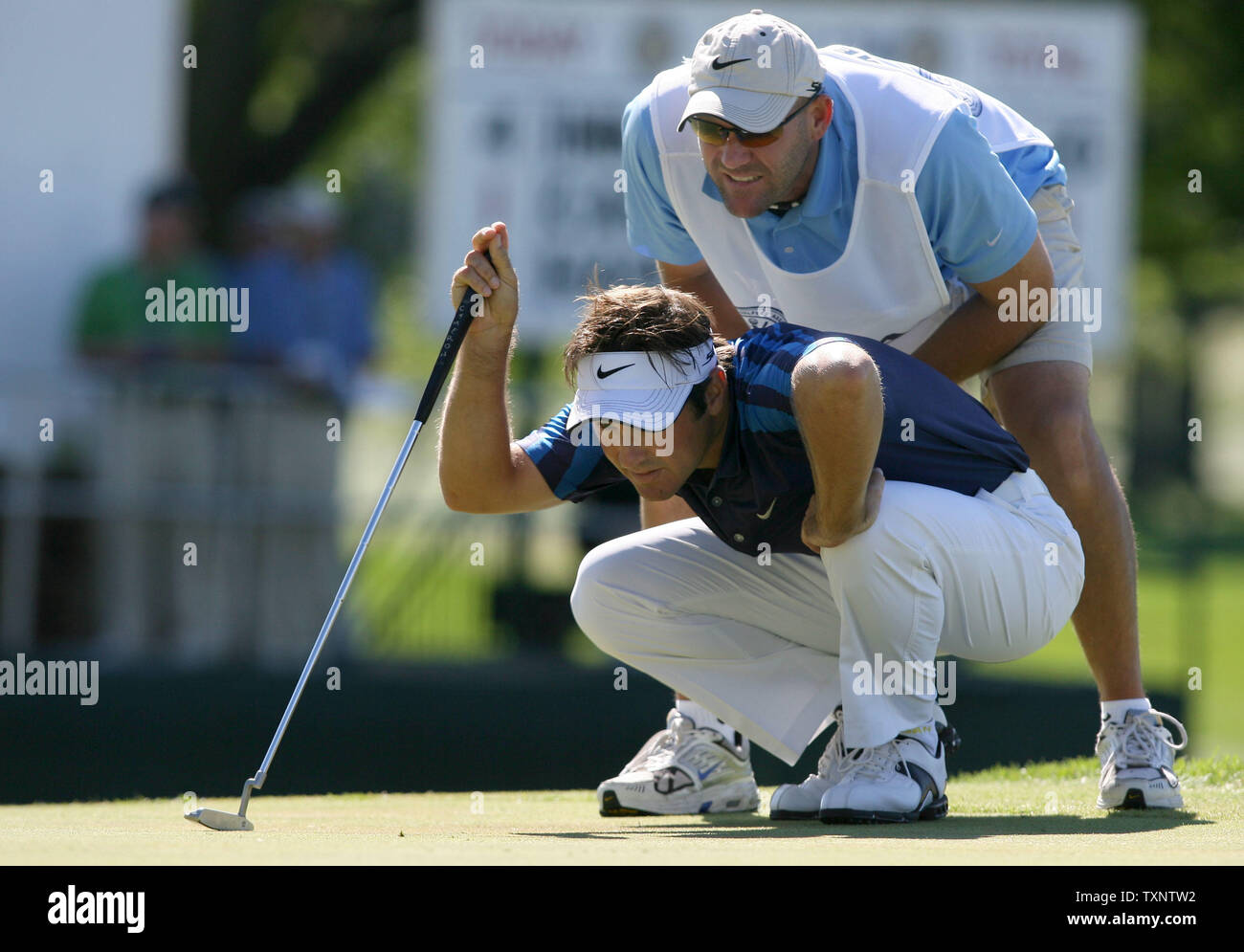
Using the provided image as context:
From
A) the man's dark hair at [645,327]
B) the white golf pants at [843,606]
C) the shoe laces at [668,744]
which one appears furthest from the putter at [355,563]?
the shoe laces at [668,744]

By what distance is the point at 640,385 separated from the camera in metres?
3.43

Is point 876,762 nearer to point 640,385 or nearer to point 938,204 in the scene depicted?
point 640,385

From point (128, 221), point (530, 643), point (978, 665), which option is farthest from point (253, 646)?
point (978, 665)

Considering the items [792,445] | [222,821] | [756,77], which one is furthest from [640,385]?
[222,821]

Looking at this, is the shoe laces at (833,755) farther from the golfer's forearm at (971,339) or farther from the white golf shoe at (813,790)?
the golfer's forearm at (971,339)

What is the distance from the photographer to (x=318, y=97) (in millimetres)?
12445

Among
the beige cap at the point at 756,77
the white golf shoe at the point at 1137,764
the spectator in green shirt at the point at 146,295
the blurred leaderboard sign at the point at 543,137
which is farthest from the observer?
the blurred leaderboard sign at the point at 543,137

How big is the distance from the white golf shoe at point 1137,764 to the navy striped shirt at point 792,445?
67 cm

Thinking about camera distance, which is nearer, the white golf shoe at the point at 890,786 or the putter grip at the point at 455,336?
the white golf shoe at the point at 890,786

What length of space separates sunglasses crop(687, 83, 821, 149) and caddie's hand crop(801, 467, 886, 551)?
0.74 m

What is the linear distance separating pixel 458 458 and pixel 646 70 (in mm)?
6053

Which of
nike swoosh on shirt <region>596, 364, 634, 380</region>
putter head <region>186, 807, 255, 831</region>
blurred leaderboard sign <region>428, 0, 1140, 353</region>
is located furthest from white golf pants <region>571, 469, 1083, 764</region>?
blurred leaderboard sign <region>428, 0, 1140, 353</region>

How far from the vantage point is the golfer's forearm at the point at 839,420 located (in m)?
3.26

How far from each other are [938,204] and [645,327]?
690mm
